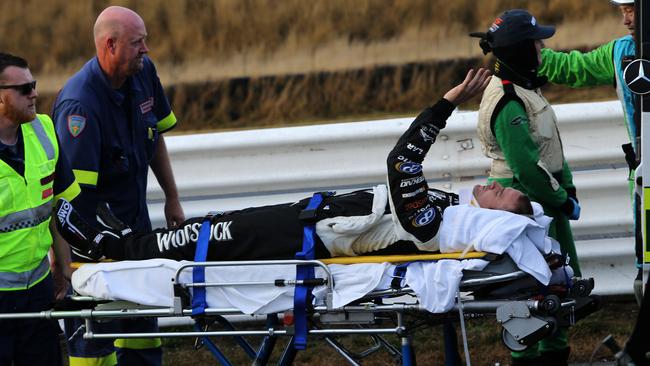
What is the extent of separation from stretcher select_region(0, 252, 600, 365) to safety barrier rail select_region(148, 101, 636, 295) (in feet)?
5.64

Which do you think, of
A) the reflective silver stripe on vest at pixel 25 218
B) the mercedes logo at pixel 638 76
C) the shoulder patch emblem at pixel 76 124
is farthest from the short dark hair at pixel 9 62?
the mercedes logo at pixel 638 76

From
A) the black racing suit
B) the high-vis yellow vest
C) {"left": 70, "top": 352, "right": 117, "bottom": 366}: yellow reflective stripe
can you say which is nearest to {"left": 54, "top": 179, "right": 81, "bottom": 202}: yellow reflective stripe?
the high-vis yellow vest

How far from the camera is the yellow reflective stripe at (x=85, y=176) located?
5.19 metres

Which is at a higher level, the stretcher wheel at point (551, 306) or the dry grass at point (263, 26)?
the dry grass at point (263, 26)

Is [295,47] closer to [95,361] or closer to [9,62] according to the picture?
[95,361]

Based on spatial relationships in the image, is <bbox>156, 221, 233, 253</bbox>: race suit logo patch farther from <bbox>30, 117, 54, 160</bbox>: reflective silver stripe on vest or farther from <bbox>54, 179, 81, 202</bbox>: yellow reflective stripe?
<bbox>30, 117, 54, 160</bbox>: reflective silver stripe on vest

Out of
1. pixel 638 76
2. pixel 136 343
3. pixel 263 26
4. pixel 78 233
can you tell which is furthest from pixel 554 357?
pixel 263 26

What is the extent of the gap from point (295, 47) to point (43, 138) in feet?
A: 22.0

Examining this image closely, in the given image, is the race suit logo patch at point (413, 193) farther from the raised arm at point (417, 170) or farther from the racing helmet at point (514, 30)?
the racing helmet at point (514, 30)

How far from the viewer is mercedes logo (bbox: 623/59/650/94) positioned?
14.9ft

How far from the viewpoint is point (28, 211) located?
188 inches

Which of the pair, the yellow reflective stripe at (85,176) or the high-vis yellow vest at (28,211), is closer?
the high-vis yellow vest at (28,211)

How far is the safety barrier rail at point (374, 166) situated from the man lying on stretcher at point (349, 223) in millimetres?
1498

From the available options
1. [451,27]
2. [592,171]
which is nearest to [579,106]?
[592,171]
